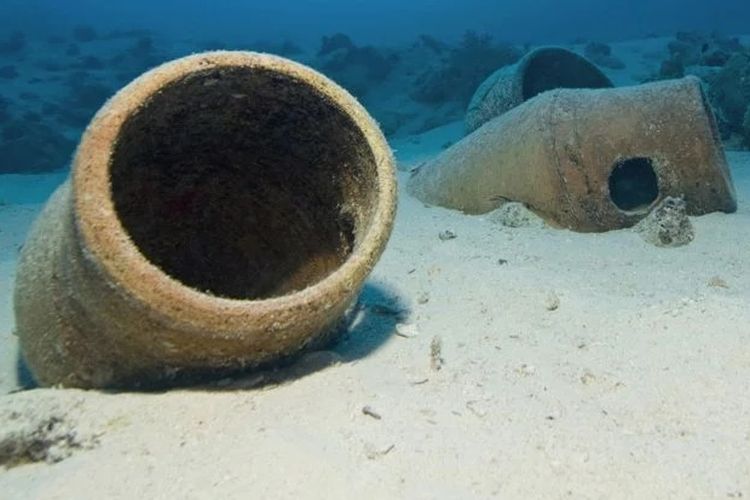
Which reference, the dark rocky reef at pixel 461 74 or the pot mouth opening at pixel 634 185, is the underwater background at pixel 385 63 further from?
the pot mouth opening at pixel 634 185

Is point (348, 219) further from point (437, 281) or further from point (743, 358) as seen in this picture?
point (743, 358)

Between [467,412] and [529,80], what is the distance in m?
7.58

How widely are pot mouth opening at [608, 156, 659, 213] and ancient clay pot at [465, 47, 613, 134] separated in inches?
90.7

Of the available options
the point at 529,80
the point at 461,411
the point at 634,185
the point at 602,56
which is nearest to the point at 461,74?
the point at 602,56

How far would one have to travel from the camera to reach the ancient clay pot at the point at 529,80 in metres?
7.70

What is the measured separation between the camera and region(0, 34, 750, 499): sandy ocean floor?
1.90 meters

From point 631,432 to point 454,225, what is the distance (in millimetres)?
3326

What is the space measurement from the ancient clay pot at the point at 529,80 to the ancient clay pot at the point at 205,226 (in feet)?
16.8

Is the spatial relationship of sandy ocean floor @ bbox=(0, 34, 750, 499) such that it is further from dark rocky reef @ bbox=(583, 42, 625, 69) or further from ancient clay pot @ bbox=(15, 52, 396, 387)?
dark rocky reef @ bbox=(583, 42, 625, 69)

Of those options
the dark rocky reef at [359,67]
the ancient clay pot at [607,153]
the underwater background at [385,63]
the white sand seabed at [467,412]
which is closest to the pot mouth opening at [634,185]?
the ancient clay pot at [607,153]

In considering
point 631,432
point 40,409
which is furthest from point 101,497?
point 631,432

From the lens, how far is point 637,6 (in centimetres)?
Answer: 4400

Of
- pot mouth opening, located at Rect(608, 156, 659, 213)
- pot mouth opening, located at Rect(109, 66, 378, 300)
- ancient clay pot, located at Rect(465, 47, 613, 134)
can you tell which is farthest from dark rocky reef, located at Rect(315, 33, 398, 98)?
pot mouth opening, located at Rect(109, 66, 378, 300)

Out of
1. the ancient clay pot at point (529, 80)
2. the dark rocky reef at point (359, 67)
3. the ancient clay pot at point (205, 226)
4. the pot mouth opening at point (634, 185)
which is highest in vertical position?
the ancient clay pot at point (205, 226)
